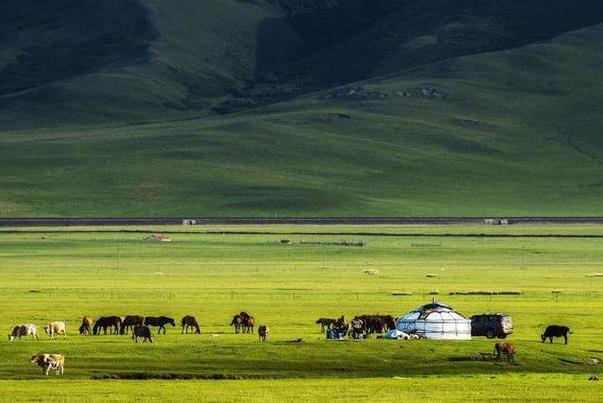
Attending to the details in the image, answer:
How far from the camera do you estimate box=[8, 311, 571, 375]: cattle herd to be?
200ft

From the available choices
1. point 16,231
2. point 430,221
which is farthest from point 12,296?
point 430,221

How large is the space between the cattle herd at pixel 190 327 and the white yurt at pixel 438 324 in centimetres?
154

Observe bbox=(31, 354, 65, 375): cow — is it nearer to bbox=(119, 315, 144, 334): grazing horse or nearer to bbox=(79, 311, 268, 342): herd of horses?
bbox=(79, 311, 268, 342): herd of horses

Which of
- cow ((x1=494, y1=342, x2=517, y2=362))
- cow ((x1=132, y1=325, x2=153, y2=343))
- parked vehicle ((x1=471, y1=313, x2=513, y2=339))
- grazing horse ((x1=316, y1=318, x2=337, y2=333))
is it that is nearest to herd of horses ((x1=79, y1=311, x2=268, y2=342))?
cow ((x1=132, y1=325, x2=153, y2=343))

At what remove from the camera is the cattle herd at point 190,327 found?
60906mm

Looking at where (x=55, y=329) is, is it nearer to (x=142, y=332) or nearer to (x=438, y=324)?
(x=142, y=332)

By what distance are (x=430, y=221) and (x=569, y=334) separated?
11145cm

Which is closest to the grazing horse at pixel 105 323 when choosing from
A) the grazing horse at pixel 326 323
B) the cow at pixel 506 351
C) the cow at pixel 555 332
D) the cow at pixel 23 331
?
the cow at pixel 23 331

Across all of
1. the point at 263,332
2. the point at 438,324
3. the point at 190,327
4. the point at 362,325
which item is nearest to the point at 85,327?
the point at 190,327

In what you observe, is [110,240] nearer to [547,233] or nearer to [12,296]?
[547,233]

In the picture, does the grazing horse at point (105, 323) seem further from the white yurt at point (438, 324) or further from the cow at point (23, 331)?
the white yurt at point (438, 324)

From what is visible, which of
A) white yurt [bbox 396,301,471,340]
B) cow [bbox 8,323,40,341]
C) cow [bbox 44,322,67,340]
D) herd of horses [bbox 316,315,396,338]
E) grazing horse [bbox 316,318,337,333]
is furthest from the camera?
grazing horse [bbox 316,318,337,333]

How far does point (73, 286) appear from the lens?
9150 cm

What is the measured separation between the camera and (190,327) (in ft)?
219
